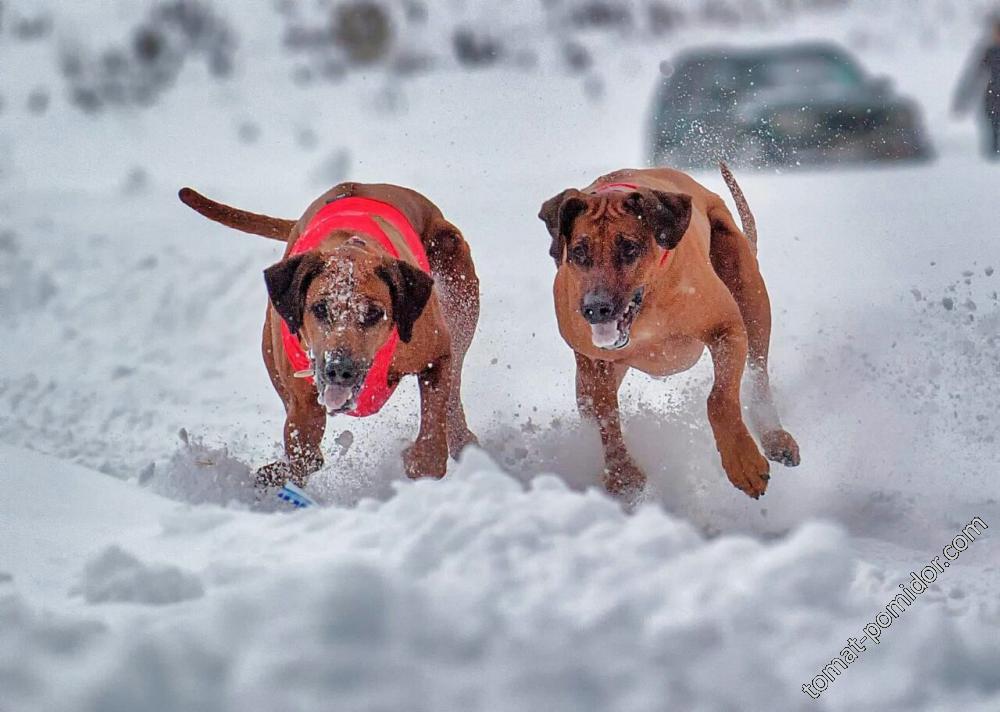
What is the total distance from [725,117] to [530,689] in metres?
6.16

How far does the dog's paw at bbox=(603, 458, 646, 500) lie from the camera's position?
180 inches

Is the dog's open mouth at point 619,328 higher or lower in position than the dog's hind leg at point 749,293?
lower

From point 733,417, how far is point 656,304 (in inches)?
18.7

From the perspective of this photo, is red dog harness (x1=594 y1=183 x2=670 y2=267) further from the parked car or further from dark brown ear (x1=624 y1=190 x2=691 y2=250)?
the parked car

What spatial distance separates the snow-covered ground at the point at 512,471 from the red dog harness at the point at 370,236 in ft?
1.66

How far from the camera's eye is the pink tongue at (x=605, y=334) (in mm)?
4070

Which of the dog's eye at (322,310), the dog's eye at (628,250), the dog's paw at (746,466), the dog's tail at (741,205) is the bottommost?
the dog's paw at (746,466)

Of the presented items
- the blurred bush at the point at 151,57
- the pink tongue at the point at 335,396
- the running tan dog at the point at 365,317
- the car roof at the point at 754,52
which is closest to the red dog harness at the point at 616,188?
the running tan dog at the point at 365,317

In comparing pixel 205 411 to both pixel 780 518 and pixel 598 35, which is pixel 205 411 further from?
pixel 598 35

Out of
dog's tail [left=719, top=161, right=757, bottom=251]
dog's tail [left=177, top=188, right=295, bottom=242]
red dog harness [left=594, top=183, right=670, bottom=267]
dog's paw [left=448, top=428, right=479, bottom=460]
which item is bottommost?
dog's paw [left=448, top=428, right=479, bottom=460]

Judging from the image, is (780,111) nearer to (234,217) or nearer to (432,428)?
(234,217)

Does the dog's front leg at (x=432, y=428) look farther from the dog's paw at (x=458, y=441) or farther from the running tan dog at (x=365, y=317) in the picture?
the dog's paw at (x=458, y=441)

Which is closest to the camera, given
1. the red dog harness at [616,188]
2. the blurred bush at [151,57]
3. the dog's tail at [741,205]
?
the red dog harness at [616,188]
